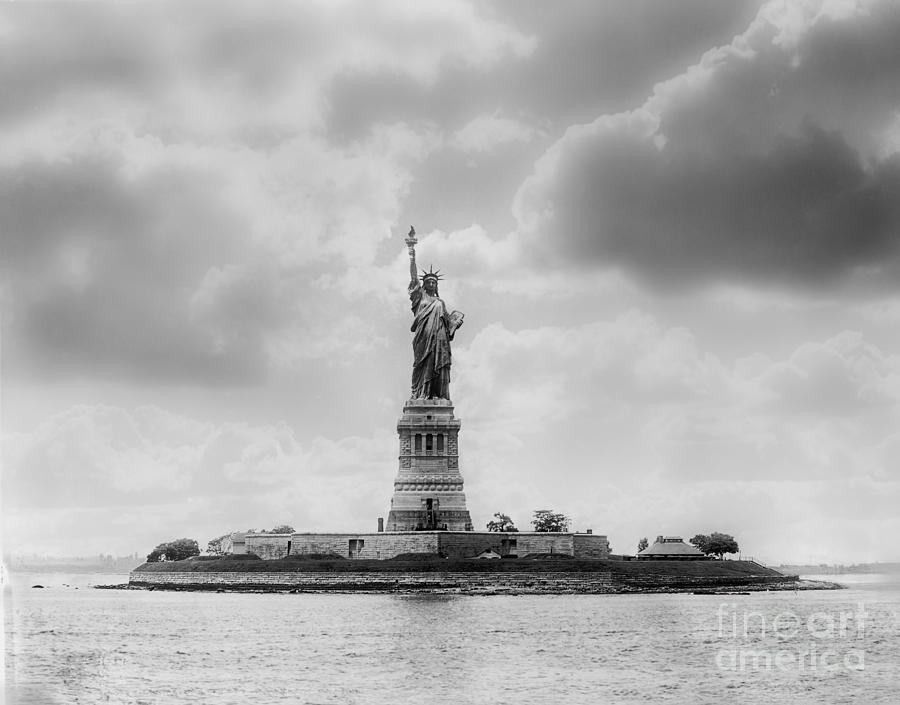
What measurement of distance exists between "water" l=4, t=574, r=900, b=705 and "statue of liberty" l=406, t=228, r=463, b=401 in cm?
2326

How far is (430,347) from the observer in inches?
3868

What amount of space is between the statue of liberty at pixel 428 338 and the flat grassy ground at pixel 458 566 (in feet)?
50.7

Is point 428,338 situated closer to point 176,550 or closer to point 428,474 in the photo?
point 428,474

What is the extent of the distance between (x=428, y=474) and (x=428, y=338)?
10578mm

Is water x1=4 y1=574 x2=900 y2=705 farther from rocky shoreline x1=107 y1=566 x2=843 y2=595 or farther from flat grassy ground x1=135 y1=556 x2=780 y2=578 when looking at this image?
flat grassy ground x1=135 y1=556 x2=780 y2=578

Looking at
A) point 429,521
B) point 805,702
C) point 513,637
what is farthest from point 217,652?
point 429,521

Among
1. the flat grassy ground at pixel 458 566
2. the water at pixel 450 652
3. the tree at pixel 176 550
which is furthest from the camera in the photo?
the tree at pixel 176 550

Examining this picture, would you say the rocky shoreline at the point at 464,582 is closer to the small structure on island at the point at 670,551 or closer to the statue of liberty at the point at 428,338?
the small structure on island at the point at 670,551

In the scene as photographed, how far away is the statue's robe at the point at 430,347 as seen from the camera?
323ft

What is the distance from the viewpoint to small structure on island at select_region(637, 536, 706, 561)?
329 ft

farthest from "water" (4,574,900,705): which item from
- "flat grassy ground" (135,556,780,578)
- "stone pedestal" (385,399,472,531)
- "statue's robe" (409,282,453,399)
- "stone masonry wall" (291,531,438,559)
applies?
"statue's robe" (409,282,453,399)

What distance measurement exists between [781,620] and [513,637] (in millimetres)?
17822

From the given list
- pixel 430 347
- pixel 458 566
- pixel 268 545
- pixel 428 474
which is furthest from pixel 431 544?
pixel 430 347

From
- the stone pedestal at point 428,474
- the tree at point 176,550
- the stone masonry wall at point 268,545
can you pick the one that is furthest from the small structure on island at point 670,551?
the tree at point 176,550
